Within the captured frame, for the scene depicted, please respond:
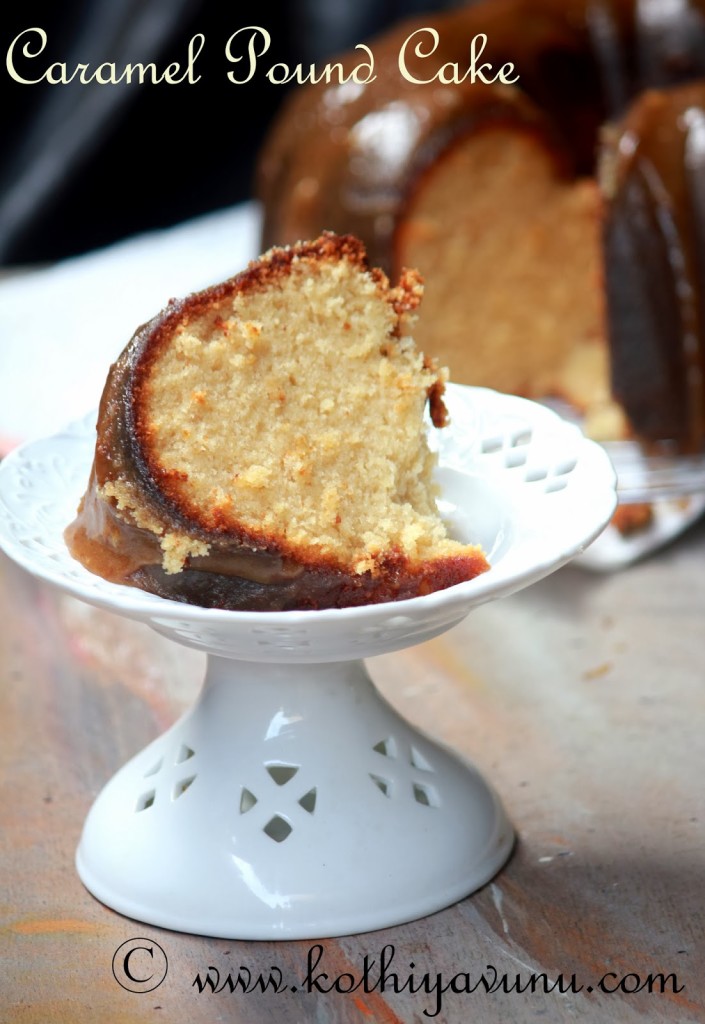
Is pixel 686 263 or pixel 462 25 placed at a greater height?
pixel 462 25

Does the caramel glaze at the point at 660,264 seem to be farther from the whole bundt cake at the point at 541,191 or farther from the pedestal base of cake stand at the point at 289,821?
the pedestal base of cake stand at the point at 289,821

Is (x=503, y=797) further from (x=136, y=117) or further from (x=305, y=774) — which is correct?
(x=136, y=117)

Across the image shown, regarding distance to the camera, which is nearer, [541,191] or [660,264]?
[660,264]

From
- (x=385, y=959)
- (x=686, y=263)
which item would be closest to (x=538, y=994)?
(x=385, y=959)

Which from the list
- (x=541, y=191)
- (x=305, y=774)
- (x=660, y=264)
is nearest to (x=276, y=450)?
(x=305, y=774)

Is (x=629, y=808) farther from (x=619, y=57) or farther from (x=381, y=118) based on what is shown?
(x=619, y=57)

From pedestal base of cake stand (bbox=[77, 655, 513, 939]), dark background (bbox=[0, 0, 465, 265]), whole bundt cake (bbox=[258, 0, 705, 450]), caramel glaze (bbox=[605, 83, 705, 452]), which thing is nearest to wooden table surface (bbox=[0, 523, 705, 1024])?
pedestal base of cake stand (bbox=[77, 655, 513, 939])
